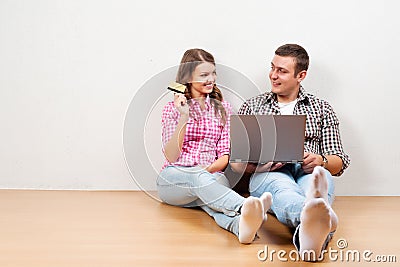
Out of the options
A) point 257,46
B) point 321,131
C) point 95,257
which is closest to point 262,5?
point 257,46

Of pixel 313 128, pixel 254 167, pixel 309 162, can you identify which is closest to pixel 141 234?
pixel 254 167

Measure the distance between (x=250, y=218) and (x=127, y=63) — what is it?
3.39ft

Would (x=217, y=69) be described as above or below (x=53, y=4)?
below

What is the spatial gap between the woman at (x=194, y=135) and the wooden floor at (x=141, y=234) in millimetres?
A: 90

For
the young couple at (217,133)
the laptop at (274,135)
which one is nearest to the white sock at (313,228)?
the young couple at (217,133)

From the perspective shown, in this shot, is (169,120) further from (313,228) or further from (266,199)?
(313,228)

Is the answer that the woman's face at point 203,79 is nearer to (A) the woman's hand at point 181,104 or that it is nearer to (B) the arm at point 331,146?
(A) the woman's hand at point 181,104

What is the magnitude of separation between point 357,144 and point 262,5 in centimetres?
68

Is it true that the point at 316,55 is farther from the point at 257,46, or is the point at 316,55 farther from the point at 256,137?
the point at 256,137

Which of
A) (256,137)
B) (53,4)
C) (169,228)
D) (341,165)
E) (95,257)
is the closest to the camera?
(95,257)

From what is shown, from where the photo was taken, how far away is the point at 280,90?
206cm

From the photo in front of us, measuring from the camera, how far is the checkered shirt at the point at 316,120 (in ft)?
6.72

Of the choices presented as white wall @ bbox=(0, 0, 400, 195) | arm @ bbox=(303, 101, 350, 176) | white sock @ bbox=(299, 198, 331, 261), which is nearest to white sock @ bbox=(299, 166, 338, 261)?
white sock @ bbox=(299, 198, 331, 261)

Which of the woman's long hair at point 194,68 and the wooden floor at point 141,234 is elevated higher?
the woman's long hair at point 194,68
